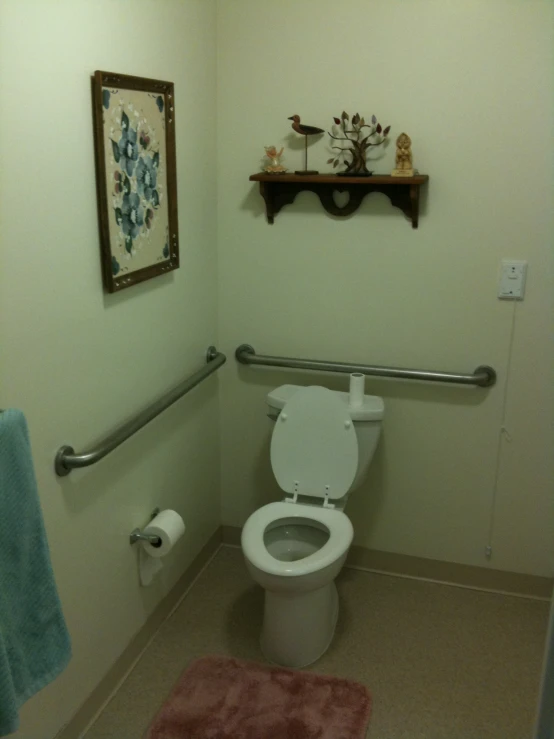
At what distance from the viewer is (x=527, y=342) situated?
7.88 feet

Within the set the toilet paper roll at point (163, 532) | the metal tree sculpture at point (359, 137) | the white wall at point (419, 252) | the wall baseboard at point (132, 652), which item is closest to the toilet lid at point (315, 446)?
the white wall at point (419, 252)

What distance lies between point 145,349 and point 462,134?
3.93 ft

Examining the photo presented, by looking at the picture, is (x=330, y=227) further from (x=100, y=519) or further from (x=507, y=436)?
(x=100, y=519)

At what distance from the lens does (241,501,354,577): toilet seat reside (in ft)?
6.85

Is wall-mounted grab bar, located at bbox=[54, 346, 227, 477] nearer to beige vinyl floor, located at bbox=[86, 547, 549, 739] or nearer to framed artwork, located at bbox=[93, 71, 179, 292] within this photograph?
framed artwork, located at bbox=[93, 71, 179, 292]

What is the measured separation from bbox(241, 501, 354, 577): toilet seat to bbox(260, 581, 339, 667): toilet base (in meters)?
0.15

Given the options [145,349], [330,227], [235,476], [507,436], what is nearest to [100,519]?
[145,349]

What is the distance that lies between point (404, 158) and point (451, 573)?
4.96ft

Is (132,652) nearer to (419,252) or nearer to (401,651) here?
(401,651)

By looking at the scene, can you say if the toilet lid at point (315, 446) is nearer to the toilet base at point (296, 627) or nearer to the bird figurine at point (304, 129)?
the toilet base at point (296, 627)

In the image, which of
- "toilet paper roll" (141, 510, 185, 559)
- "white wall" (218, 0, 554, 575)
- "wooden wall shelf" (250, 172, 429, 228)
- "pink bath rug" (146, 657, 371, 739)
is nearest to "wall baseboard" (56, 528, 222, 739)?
"pink bath rug" (146, 657, 371, 739)

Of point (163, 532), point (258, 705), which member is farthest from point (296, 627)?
point (163, 532)

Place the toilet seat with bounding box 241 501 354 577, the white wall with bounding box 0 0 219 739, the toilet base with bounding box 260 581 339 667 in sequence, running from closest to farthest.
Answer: the white wall with bounding box 0 0 219 739 < the toilet seat with bounding box 241 501 354 577 < the toilet base with bounding box 260 581 339 667

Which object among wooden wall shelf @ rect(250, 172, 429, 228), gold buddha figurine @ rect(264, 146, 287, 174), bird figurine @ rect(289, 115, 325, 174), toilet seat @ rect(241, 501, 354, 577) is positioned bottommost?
toilet seat @ rect(241, 501, 354, 577)
